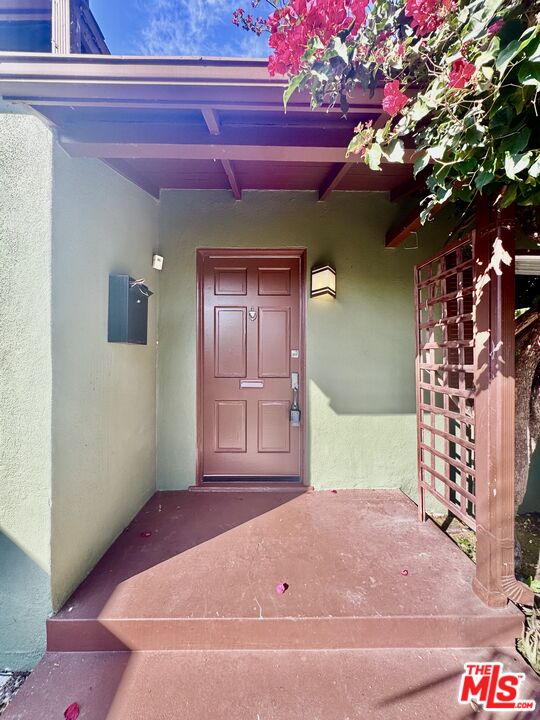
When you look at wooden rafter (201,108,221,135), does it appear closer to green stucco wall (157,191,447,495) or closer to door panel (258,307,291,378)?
green stucco wall (157,191,447,495)

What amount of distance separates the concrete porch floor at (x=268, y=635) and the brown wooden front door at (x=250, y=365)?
1004 millimetres

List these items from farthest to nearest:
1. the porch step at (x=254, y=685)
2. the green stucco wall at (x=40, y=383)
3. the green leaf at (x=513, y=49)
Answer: the green stucco wall at (x=40, y=383) → the porch step at (x=254, y=685) → the green leaf at (x=513, y=49)

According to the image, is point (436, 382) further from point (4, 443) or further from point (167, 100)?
point (4, 443)

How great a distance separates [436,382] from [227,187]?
2.57 meters

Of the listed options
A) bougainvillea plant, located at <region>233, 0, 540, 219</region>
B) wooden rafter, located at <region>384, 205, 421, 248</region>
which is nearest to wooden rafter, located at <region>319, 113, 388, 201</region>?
bougainvillea plant, located at <region>233, 0, 540, 219</region>

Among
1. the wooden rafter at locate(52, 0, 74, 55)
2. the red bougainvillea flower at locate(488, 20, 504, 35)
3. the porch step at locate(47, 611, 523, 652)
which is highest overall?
the wooden rafter at locate(52, 0, 74, 55)

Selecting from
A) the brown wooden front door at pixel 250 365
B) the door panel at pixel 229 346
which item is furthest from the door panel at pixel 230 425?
the door panel at pixel 229 346

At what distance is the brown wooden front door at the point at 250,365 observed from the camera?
307 centimetres

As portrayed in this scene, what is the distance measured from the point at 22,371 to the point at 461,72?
2.36 metres

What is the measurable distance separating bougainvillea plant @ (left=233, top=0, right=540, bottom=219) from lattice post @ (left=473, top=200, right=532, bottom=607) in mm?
284

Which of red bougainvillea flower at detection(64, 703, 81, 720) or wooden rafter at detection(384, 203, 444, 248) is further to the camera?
wooden rafter at detection(384, 203, 444, 248)

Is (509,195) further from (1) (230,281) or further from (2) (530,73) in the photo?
(1) (230,281)

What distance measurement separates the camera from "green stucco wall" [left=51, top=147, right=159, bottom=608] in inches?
67.9

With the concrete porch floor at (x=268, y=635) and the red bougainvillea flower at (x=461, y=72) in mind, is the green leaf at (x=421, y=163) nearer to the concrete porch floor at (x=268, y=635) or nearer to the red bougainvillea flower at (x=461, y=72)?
the red bougainvillea flower at (x=461, y=72)
